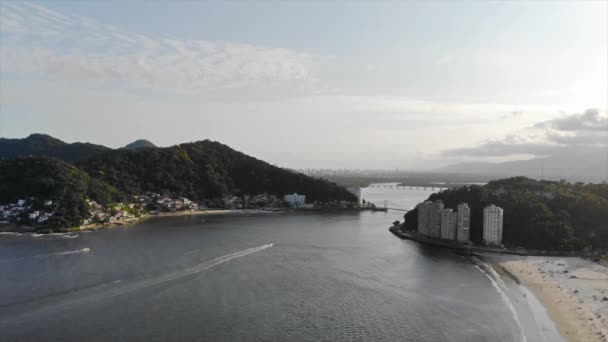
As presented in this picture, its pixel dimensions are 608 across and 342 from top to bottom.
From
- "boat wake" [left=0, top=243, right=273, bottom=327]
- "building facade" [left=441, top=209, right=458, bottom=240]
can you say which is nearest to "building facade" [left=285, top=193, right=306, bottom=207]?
"building facade" [left=441, top=209, right=458, bottom=240]

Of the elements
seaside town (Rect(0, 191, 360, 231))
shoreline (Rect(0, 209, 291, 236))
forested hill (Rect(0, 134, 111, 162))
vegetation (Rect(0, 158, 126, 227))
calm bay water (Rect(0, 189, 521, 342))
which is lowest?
calm bay water (Rect(0, 189, 521, 342))

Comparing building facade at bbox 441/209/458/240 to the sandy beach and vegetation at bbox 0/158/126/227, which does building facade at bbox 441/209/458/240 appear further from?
vegetation at bbox 0/158/126/227

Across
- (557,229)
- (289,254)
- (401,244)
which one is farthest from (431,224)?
(289,254)

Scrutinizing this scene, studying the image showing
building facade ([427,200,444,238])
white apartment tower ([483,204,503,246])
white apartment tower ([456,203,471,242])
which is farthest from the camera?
building facade ([427,200,444,238])

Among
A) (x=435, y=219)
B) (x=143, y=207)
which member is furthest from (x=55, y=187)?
(x=435, y=219)

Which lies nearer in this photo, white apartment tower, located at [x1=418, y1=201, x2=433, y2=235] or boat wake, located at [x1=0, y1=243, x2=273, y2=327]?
boat wake, located at [x1=0, y1=243, x2=273, y2=327]

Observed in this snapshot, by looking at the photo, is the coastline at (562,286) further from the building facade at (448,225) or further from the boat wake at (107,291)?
the boat wake at (107,291)

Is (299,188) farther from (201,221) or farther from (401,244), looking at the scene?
(401,244)

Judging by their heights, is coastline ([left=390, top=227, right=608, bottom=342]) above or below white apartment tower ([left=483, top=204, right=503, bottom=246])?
below
